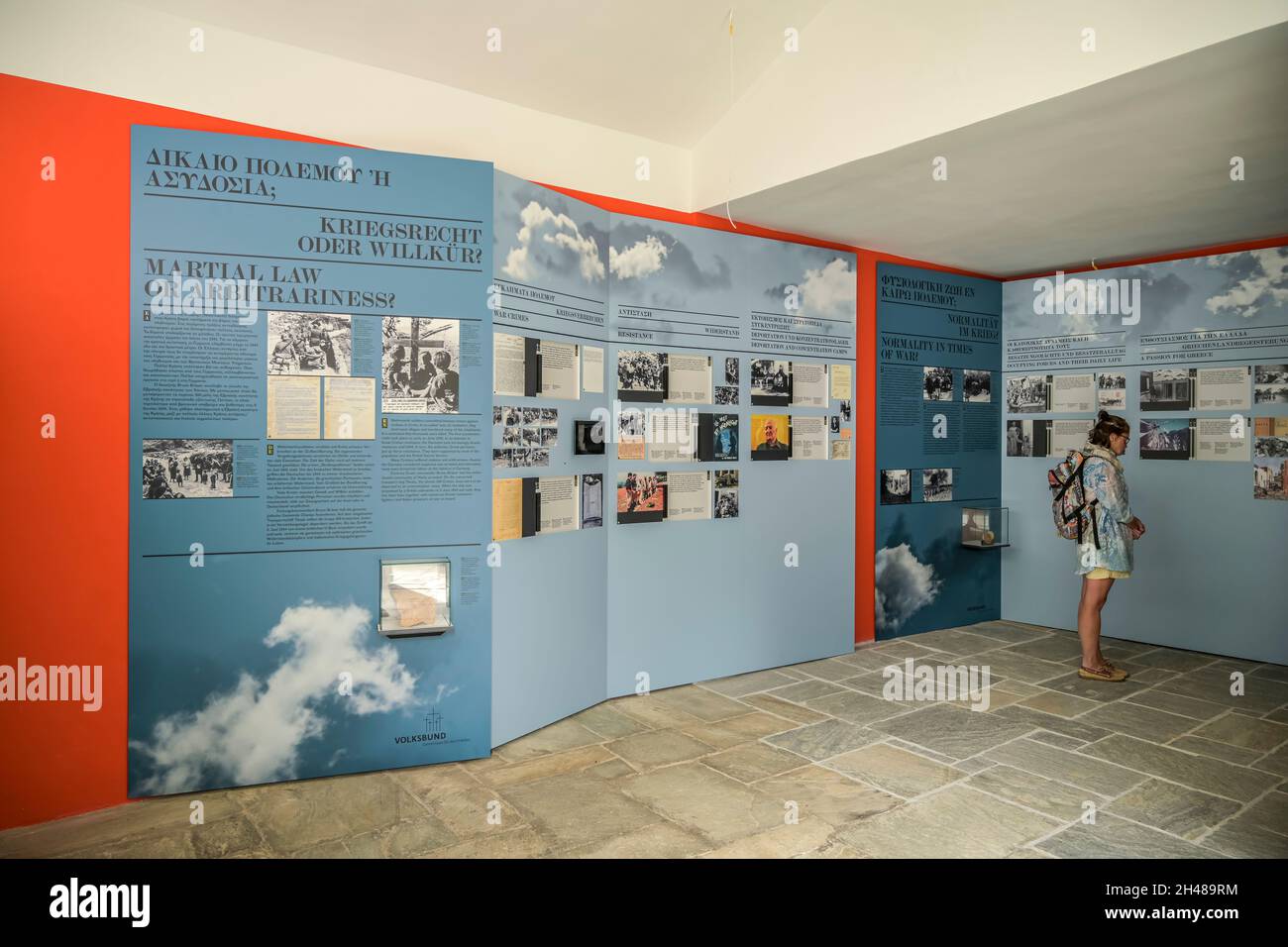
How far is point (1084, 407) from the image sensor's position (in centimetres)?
782

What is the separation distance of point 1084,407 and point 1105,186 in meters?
2.90

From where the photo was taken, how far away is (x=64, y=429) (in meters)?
3.97

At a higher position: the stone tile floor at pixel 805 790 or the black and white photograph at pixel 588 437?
the black and white photograph at pixel 588 437

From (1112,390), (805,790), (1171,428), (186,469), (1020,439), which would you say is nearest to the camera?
(186,469)

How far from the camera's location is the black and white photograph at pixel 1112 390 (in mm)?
7566

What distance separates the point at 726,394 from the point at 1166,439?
4220 millimetres

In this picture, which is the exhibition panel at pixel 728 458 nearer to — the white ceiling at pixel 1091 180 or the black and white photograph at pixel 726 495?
the black and white photograph at pixel 726 495

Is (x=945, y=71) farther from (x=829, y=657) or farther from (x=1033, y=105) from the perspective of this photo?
(x=829, y=657)

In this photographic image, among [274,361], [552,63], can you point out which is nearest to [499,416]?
[274,361]

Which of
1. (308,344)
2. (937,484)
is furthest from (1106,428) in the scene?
(308,344)

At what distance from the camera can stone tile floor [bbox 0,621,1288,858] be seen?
3686 millimetres

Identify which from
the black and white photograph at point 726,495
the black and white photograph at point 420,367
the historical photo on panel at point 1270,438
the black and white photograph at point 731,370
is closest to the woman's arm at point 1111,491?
the historical photo on panel at point 1270,438

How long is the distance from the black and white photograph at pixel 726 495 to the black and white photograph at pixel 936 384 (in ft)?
8.49

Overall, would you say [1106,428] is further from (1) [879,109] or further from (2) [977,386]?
(1) [879,109]
